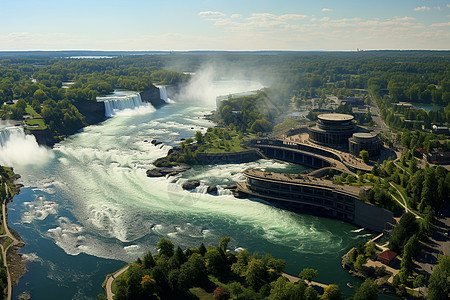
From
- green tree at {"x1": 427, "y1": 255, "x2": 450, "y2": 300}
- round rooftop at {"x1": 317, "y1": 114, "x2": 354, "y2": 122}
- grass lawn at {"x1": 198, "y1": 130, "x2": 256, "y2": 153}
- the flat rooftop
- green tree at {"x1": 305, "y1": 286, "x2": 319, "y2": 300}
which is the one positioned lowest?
green tree at {"x1": 305, "y1": 286, "x2": 319, "y2": 300}

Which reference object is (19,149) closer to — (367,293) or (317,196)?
(317,196)

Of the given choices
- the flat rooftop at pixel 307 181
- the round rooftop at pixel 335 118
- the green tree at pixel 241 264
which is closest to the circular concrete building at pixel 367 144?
the round rooftop at pixel 335 118

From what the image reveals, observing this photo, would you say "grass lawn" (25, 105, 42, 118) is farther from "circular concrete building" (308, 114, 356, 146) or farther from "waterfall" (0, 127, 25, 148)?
"circular concrete building" (308, 114, 356, 146)

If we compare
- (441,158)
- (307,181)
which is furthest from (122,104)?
(441,158)

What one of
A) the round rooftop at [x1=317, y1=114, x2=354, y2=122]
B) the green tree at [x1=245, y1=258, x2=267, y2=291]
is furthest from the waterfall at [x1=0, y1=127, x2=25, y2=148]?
the green tree at [x1=245, y1=258, x2=267, y2=291]

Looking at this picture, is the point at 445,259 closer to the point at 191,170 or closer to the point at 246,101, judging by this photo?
the point at 191,170

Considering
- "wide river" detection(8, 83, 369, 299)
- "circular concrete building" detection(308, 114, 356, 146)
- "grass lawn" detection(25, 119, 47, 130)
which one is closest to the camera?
"wide river" detection(8, 83, 369, 299)

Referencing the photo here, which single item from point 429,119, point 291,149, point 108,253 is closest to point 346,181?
point 291,149
